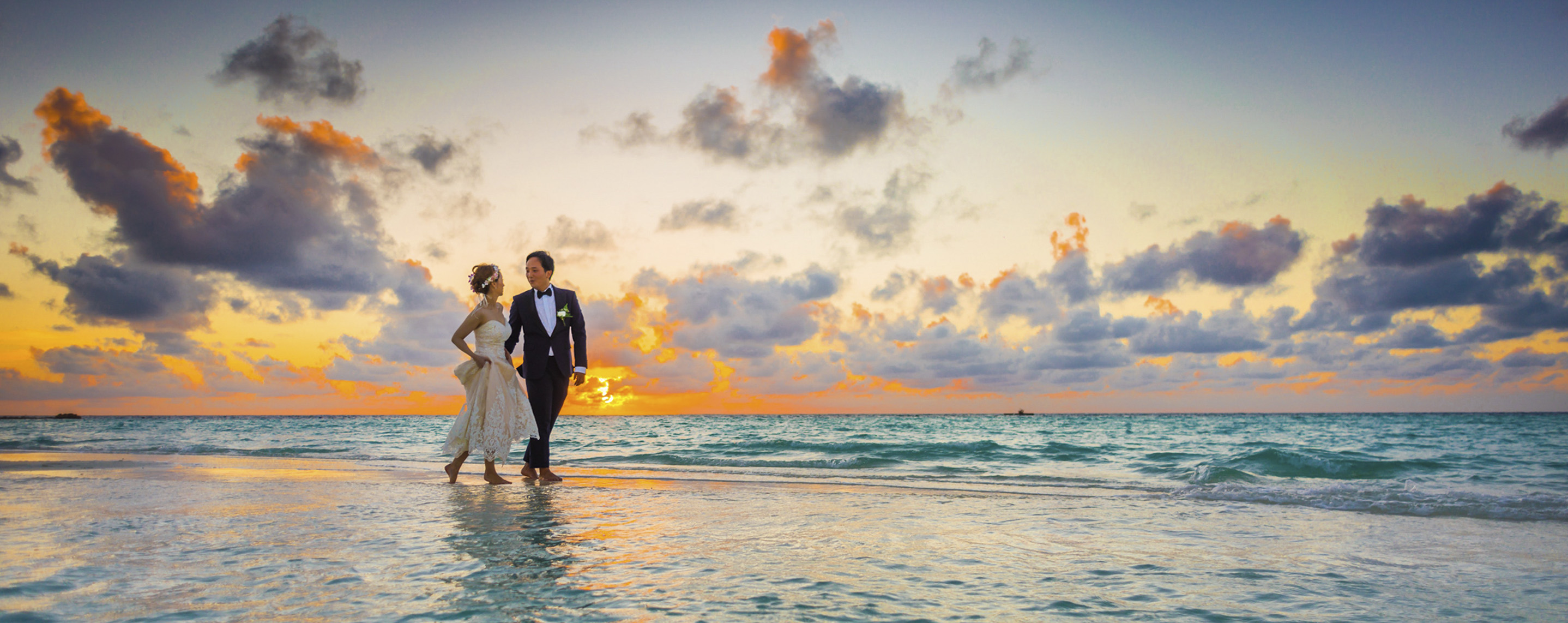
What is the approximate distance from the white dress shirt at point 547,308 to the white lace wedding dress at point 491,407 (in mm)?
404

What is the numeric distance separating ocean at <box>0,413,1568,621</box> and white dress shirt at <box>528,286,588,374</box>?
1458mm

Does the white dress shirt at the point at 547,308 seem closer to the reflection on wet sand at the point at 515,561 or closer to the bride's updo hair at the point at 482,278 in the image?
the bride's updo hair at the point at 482,278

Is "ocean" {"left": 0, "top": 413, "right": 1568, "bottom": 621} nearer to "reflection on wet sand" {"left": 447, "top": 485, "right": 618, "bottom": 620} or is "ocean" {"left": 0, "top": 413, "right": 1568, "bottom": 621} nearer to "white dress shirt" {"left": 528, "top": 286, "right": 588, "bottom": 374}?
"reflection on wet sand" {"left": 447, "top": 485, "right": 618, "bottom": 620}

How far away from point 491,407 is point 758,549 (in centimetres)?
414

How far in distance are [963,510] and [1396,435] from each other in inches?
1372

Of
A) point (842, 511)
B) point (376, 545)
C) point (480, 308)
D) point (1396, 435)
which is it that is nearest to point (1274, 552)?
point (842, 511)

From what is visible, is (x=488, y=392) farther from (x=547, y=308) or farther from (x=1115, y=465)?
(x=1115, y=465)

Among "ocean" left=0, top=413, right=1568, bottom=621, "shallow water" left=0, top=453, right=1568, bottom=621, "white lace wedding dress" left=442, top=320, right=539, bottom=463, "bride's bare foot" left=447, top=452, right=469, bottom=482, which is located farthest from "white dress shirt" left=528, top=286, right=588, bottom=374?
"shallow water" left=0, top=453, right=1568, bottom=621

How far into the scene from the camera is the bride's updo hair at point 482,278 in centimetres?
689

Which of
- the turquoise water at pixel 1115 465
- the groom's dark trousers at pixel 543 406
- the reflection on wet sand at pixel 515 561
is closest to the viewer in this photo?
the reflection on wet sand at pixel 515 561

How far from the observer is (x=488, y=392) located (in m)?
6.79

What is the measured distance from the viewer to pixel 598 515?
4535mm

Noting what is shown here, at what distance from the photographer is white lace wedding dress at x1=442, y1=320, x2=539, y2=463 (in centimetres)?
671

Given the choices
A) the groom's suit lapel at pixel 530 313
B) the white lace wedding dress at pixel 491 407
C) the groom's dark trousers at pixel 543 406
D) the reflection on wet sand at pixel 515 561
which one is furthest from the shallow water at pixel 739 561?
the groom's suit lapel at pixel 530 313
